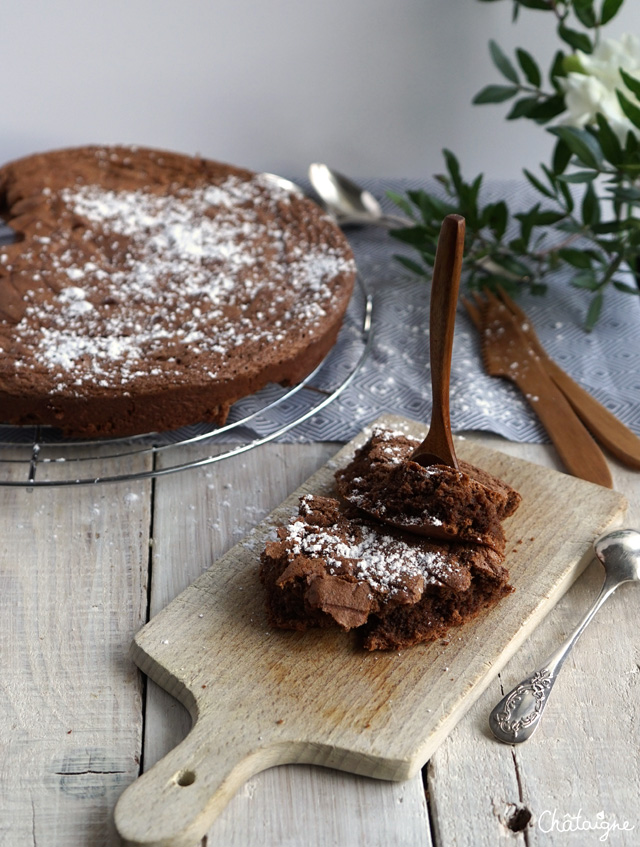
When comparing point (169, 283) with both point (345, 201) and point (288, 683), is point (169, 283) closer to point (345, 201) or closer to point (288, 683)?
point (345, 201)

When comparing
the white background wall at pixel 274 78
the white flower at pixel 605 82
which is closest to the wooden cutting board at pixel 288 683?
the white flower at pixel 605 82

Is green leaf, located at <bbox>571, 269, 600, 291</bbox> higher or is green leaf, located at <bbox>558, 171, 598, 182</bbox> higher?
green leaf, located at <bbox>558, 171, 598, 182</bbox>

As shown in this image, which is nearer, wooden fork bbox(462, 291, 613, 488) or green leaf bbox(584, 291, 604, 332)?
wooden fork bbox(462, 291, 613, 488)

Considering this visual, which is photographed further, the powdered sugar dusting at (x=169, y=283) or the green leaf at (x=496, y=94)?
the green leaf at (x=496, y=94)

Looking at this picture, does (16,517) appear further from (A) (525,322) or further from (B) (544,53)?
(B) (544,53)

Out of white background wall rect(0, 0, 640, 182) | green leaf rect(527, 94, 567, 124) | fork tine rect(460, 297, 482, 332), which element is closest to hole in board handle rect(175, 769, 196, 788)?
fork tine rect(460, 297, 482, 332)

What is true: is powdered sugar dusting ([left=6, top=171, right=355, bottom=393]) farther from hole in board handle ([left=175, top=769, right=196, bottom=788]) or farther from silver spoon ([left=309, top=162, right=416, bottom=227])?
hole in board handle ([left=175, top=769, right=196, bottom=788])

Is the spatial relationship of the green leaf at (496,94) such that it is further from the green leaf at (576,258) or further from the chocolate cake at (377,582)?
the chocolate cake at (377,582)
